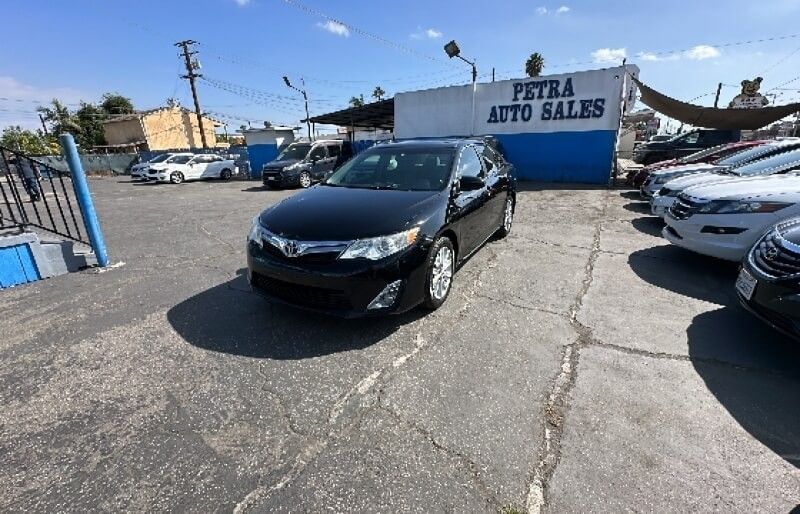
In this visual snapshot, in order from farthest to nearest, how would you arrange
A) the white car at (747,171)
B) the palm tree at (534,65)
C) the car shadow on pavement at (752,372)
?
the palm tree at (534,65) → the white car at (747,171) → the car shadow on pavement at (752,372)

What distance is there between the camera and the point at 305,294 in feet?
9.80

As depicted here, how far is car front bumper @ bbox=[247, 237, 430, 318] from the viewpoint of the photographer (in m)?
2.82

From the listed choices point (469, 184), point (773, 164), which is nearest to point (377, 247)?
point (469, 184)

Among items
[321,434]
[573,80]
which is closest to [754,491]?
[321,434]

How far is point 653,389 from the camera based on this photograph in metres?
2.50

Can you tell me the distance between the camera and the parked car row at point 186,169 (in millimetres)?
18453

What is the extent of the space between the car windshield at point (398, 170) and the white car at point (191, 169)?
1770 centimetres

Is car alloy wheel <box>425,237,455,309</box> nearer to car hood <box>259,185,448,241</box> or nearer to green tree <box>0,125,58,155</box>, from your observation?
car hood <box>259,185,448,241</box>

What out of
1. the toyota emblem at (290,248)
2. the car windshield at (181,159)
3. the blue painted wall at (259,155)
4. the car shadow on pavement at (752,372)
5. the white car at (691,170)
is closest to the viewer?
the car shadow on pavement at (752,372)

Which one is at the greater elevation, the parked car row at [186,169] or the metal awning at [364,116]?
the metal awning at [364,116]

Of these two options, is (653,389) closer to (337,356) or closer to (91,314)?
(337,356)

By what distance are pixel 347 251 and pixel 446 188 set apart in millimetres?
1372

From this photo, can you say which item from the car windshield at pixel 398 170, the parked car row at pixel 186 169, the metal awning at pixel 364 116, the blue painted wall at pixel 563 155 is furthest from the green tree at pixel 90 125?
the car windshield at pixel 398 170

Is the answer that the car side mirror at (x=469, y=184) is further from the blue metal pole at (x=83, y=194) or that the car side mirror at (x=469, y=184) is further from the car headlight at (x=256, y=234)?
the blue metal pole at (x=83, y=194)
